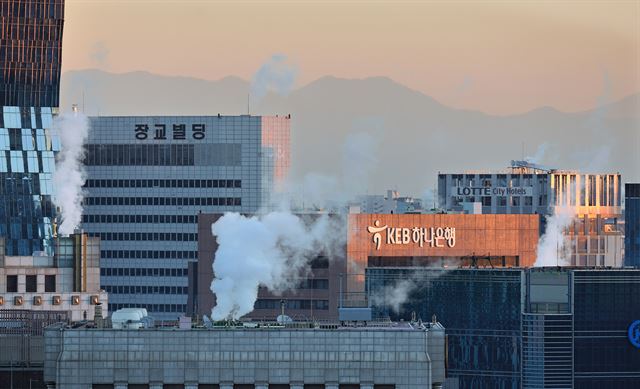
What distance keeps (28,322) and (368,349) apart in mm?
40364

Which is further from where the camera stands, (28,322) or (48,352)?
(28,322)

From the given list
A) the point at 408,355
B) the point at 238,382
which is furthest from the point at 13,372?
the point at 408,355

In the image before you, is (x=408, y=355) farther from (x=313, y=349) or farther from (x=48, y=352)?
(x=48, y=352)

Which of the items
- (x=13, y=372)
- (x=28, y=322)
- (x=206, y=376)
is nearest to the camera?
(x=206, y=376)

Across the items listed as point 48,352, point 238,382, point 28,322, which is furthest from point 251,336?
point 28,322

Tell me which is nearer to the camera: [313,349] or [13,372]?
[313,349]

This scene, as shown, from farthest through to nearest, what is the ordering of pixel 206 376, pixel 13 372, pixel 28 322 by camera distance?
pixel 28 322, pixel 13 372, pixel 206 376

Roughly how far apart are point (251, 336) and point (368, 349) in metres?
7.83

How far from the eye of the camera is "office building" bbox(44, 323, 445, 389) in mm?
153125

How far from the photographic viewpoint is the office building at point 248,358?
153 m

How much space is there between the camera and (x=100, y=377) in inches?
6043

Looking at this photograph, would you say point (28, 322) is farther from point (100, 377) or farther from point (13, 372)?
point (100, 377)

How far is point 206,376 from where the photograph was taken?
502ft

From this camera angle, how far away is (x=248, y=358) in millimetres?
153375
